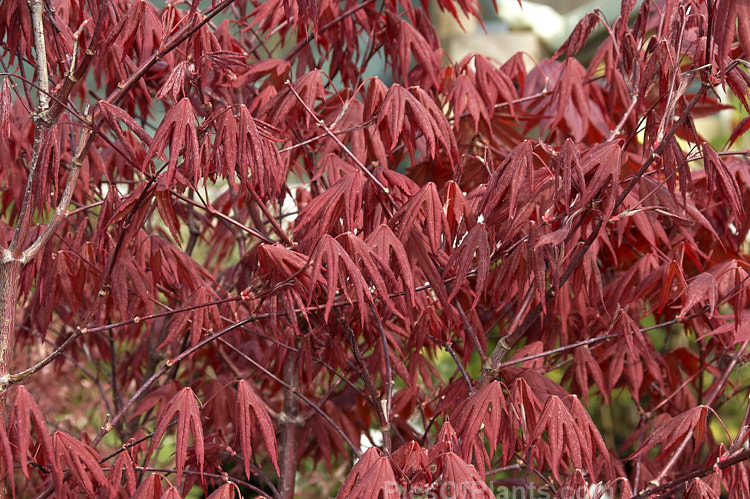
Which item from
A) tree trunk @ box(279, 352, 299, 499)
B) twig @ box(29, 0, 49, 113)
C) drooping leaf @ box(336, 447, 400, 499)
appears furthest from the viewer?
tree trunk @ box(279, 352, 299, 499)

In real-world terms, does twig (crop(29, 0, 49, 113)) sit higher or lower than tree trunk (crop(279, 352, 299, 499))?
higher

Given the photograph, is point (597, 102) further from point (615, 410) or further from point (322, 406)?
point (615, 410)

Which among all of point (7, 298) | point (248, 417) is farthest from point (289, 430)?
point (7, 298)

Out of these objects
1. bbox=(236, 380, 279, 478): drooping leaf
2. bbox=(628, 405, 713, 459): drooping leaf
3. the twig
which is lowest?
bbox=(628, 405, 713, 459): drooping leaf

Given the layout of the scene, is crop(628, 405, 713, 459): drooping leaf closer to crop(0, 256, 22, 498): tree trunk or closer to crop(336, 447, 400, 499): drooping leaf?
crop(336, 447, 400, 499): drooping leaf

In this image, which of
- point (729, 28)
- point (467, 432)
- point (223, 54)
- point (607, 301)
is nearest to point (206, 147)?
point (223, 54)

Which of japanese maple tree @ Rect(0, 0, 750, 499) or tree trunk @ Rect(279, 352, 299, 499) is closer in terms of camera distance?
japanese maple tree @ Rect(0, 0, 750, 499)

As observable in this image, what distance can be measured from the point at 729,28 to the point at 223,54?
25.8 inches

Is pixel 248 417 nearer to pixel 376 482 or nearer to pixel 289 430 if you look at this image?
pixel 376 482

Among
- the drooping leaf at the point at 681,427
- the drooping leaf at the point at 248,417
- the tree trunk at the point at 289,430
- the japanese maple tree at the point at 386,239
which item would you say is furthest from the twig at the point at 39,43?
the drooping leaf at the point at 681,427

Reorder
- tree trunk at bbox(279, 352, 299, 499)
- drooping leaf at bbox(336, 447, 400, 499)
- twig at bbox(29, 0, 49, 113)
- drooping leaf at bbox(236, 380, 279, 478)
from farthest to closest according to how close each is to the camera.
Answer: tree trunk at bbox(279, 352, 299, 499)
twig at bbox(29, 0, 49, 113)
drooping leaf at bbox(236, 380, 279, 478)
drooping leaf at bbox(336, 447, 400, 499)

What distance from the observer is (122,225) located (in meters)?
1.01

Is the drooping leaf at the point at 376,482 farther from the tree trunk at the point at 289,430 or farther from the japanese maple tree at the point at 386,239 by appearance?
the tree trunk at the point at 289,430

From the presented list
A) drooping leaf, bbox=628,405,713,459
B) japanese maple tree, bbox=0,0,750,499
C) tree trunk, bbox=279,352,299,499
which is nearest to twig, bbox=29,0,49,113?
japanese maple tree, bbox=0,0,750,499
